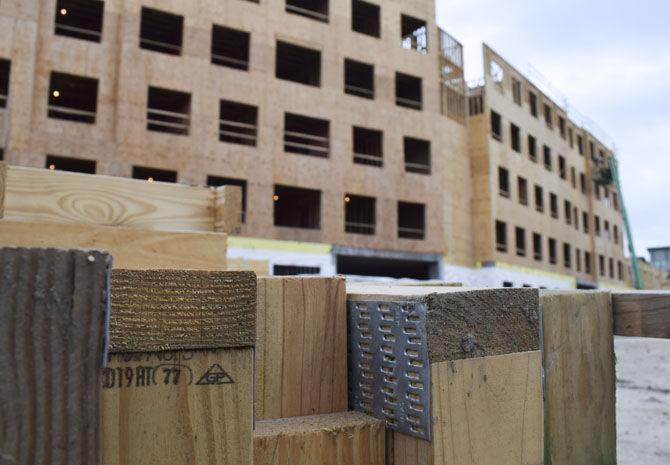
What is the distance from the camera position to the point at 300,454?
156 centimetres

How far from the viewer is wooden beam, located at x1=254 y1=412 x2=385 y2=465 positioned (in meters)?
1.53

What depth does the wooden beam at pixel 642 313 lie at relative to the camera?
213cm

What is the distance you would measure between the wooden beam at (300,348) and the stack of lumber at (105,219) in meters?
0.69

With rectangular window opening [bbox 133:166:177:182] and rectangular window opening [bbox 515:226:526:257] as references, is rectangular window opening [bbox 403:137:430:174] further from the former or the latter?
rectangular window opening [bbox 133:166:177:182]

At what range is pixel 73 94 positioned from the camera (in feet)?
73.7

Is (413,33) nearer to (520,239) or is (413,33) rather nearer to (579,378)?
(520,239)

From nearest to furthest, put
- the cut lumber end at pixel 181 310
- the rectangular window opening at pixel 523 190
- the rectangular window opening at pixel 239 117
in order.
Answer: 1. the cut lumber end at pixel 181 310
2. the rectangular window opening at pixel 239 117
3. the rectangular window opening at pixel 523 190

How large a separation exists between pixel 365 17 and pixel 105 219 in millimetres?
25785

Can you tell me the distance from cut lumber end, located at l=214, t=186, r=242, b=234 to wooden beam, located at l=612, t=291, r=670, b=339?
1738mm

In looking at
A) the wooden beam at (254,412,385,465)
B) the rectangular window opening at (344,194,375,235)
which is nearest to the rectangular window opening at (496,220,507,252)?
the rectangular window opening at (344,194,375,235)

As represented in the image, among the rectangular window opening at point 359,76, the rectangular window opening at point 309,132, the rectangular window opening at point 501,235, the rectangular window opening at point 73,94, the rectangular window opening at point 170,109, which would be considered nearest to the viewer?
the rectangular window opening at point 73,94

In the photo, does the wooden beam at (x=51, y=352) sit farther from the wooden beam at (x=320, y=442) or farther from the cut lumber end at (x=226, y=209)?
the cut lumber end at (x=226, y=209)

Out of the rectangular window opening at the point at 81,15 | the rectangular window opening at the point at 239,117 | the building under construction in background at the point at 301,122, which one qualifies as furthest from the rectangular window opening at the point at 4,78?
the rectangular window opening at the point at 239,117

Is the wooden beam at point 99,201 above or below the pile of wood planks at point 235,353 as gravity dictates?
above
